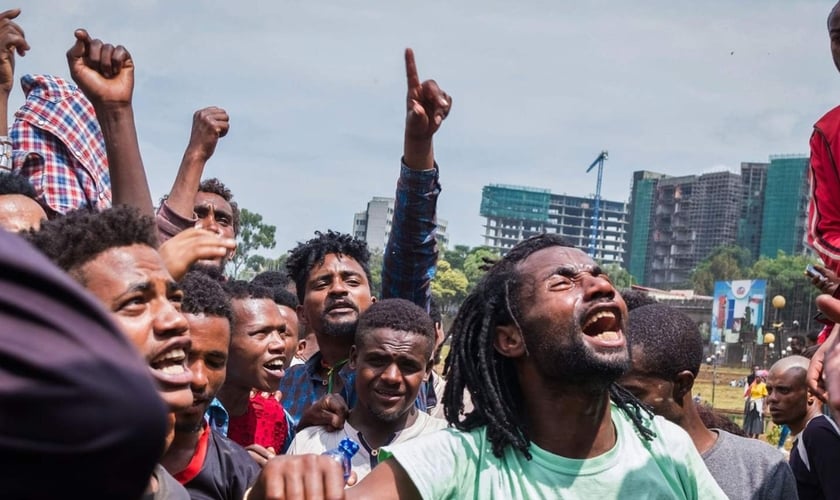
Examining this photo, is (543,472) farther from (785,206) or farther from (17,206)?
(785,206)

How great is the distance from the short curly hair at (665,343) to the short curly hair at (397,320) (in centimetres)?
105

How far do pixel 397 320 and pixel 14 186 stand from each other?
1960mm

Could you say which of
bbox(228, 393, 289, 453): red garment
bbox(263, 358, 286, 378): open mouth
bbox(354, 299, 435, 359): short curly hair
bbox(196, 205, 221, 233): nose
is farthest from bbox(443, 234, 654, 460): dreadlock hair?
bbox(196, 205, 221, 233): nose

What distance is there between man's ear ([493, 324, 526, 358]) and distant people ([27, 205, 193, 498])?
3.81 feet

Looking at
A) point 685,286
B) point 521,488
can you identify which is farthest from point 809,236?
point 685,286

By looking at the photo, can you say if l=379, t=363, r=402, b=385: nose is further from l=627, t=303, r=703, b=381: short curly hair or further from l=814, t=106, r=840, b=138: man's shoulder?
l=814, t=106, r=840, b=138: man's shoulder

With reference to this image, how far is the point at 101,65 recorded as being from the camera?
157 inches

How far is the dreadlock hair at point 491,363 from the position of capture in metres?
3.33

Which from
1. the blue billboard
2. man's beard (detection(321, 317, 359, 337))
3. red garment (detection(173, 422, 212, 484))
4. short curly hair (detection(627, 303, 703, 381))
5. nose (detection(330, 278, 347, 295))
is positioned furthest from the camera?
the blue billboard

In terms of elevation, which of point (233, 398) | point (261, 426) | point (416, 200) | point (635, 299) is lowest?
point (261, 426)

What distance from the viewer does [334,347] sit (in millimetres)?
5680

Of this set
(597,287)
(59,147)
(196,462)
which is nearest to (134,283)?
(196,462)

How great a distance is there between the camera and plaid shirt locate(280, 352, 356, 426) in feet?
18.6

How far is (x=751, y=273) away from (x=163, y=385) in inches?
5407
